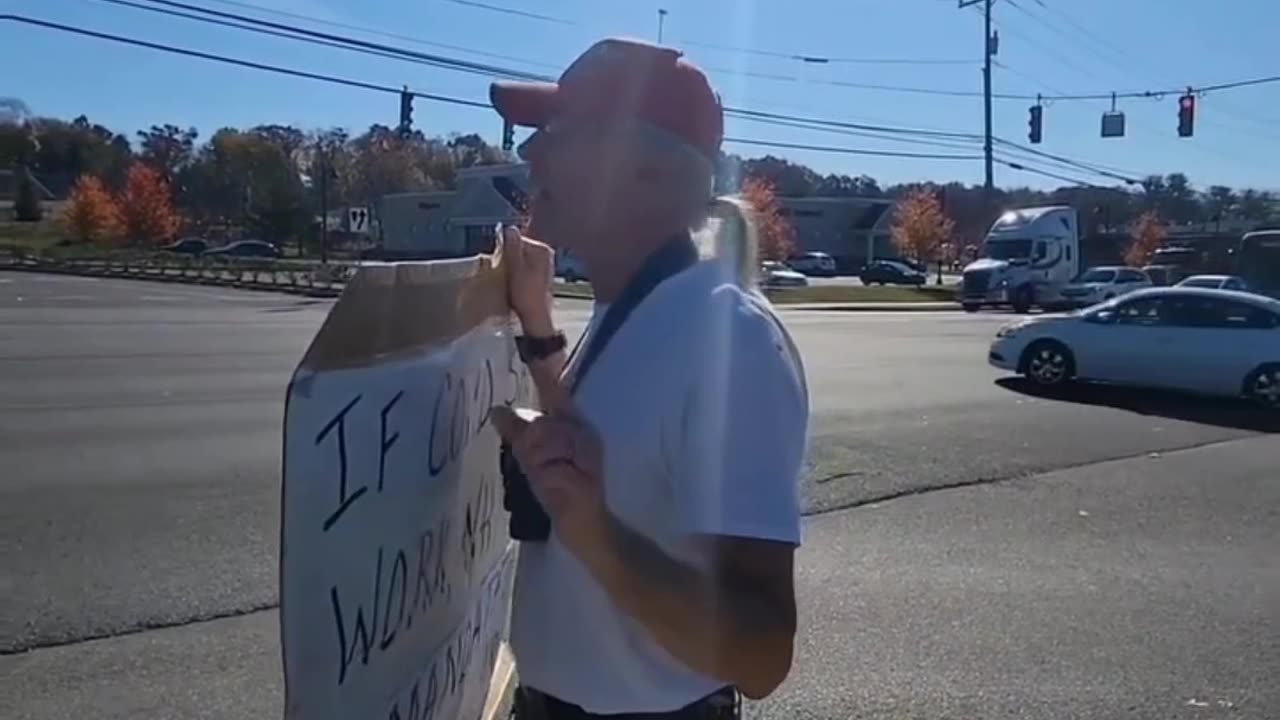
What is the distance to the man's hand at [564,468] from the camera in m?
1.66

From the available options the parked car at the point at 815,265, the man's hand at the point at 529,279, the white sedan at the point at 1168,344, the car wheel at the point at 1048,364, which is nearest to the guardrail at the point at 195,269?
the car wheel at the point at 1048,364

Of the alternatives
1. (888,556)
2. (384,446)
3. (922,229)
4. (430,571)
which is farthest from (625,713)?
(922,229)

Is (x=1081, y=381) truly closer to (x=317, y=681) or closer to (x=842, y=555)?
(x=842, y=555)

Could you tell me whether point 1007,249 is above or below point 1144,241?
below

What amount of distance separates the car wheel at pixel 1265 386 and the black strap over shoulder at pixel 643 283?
51.4 feet

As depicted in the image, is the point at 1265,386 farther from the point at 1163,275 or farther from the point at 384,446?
the point at 1163,275

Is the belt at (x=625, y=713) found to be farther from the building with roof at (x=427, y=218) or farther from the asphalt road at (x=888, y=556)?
the building with roof at (x=427, y=218)

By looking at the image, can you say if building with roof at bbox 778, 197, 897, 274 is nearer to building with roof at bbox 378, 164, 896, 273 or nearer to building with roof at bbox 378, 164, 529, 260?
building with roof at bbox 378, 164, 896, 273

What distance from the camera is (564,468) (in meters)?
1.65

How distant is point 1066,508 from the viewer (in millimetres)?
9227

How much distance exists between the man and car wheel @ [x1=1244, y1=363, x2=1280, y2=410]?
15.5 metres

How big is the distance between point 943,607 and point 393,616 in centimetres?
522

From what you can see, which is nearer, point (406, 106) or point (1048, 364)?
point (1048, 364)

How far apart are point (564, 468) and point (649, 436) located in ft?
0.69
